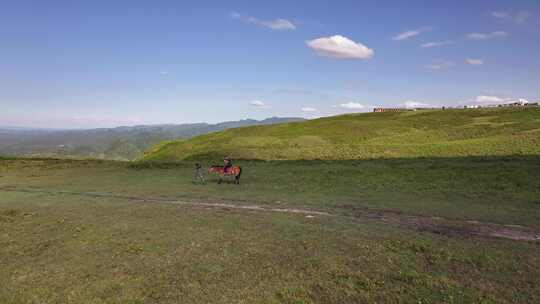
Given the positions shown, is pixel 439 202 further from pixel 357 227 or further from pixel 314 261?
pixel 314 261

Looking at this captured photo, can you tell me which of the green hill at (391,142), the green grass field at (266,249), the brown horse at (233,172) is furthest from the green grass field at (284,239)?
the green hill at (391,142)

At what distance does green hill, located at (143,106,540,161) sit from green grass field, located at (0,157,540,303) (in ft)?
69.7

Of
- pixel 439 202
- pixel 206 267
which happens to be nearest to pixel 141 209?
pixel 206 267

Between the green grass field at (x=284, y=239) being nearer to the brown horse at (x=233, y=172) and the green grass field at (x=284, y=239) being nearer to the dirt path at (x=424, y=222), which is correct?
the dirt path at (x=424, y=222)

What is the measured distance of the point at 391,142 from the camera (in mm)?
59156

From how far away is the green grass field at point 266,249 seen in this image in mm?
10289

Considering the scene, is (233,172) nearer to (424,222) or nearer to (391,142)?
(424,222)

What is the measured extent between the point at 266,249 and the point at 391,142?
50.1m

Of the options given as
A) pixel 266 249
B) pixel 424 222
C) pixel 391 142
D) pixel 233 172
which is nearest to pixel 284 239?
pixel 266 249

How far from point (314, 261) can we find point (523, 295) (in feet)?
18.7

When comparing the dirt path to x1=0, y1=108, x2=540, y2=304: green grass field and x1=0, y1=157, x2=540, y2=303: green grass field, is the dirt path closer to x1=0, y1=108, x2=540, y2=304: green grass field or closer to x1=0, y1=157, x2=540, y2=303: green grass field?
x1=0, y1=108, x2=540, y2=304: green grass field

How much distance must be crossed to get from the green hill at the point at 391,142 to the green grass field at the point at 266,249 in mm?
21245

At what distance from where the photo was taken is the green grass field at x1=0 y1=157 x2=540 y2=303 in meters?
10.3

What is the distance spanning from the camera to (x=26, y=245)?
14.5m
